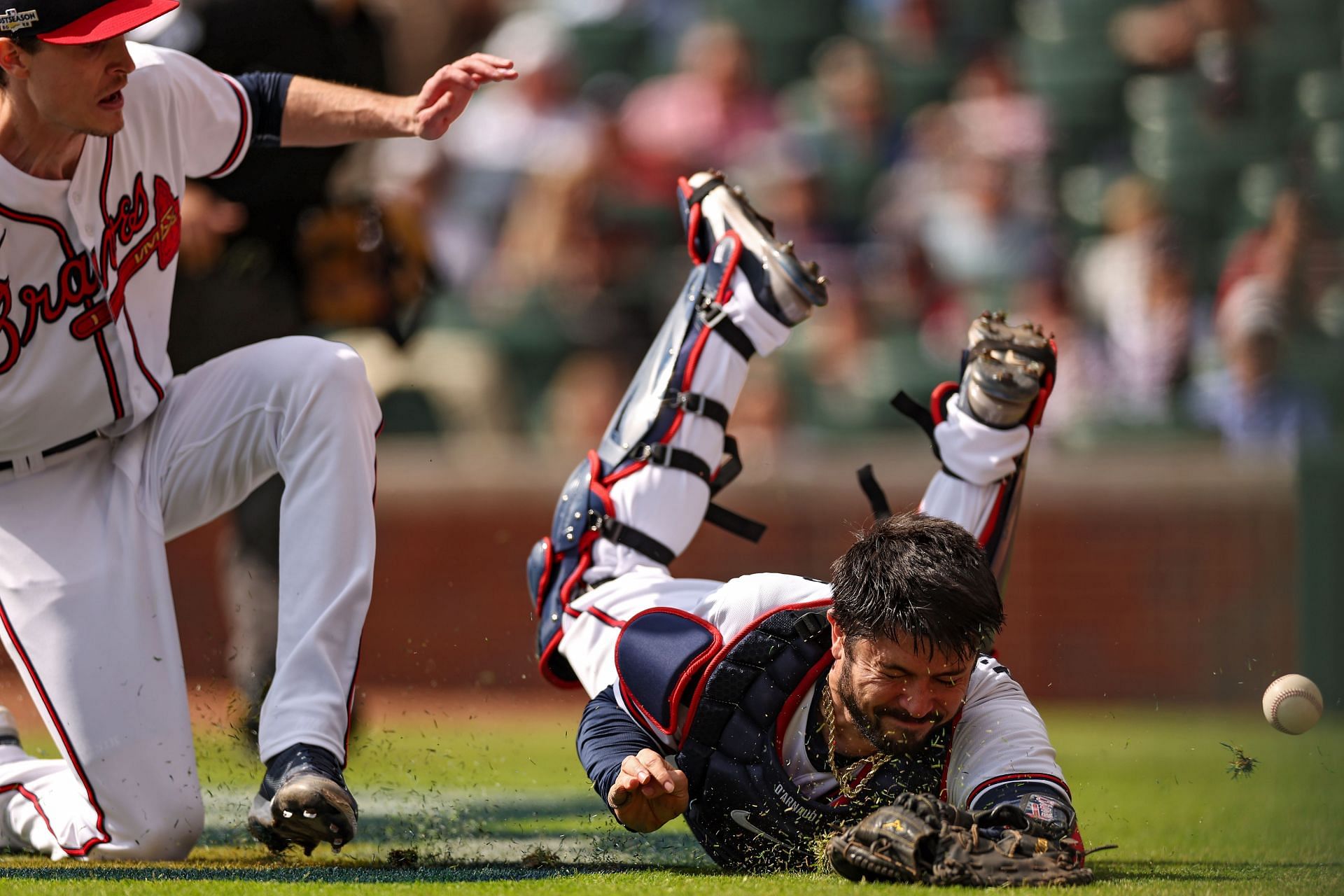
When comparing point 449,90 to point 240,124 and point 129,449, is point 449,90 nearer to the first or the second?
point 240,124

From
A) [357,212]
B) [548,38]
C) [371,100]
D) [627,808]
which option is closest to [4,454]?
[371,100]

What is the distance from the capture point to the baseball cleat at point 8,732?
410 cm

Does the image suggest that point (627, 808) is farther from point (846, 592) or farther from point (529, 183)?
point (529, 183)

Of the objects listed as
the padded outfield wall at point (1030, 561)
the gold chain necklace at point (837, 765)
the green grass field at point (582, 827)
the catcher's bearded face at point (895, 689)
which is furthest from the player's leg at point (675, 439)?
the padded outfield wall at point (1030, 561)

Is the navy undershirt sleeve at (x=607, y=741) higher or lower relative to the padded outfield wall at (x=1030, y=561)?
higher

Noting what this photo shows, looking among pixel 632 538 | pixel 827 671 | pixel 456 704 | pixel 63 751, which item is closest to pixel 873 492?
pixel 632 538

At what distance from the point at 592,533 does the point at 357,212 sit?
2.35m

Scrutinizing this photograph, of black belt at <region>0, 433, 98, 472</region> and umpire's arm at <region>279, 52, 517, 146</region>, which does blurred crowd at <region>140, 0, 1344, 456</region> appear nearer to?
umpire's arm at <region>279, 52, 517, 146</region>

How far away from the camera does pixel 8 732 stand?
4.13 metres

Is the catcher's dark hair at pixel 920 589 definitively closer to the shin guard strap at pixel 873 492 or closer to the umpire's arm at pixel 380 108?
the shin guard strap at pixel 873 492

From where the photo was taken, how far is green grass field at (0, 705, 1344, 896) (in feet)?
10.4

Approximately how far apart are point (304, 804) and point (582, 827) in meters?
1.22

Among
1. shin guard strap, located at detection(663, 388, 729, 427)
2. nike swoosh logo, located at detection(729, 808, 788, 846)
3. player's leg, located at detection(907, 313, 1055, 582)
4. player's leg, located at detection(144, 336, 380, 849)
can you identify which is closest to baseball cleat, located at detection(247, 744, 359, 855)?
player's leg, located at detection(144, 336, 380, 849)

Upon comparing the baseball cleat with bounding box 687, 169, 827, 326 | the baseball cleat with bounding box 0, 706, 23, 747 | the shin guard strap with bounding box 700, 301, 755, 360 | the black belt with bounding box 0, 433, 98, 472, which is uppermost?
the baseball cleat with bounding box 687, 169, 827, 326
